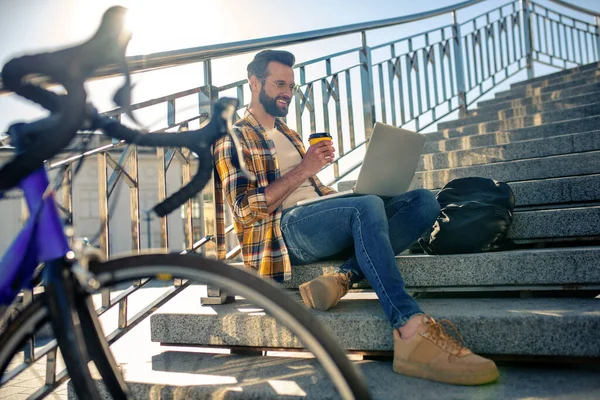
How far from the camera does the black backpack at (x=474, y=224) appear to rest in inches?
83.4

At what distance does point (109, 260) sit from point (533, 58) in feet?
23.8

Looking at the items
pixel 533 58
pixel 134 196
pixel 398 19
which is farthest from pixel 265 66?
pixel 533 58

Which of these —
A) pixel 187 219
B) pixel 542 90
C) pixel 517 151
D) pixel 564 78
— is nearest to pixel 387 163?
pixel 187 219

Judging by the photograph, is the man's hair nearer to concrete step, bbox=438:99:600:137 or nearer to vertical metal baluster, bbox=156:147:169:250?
vertical metal baluster, bbox=156:147:169:250

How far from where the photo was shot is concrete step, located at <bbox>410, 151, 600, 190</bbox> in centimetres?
294

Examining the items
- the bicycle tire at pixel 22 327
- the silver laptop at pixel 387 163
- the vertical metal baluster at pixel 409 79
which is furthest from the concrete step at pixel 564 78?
the bicycle tire at pixel 22 327

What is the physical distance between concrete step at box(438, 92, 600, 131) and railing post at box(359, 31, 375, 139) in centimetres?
132

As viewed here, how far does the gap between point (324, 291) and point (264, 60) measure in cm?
120

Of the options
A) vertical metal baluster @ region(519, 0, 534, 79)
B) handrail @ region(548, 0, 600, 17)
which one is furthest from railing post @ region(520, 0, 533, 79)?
handrail @ region(548, 0, 600, 17)

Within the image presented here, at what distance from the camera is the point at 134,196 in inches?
91.0

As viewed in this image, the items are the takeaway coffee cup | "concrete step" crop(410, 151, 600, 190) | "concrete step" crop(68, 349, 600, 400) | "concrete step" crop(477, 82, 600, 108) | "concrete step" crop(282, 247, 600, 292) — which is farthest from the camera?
"concrete step" crop(477, 82, 600, 108)

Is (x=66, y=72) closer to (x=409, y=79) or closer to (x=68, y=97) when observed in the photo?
(x=68, y=97)

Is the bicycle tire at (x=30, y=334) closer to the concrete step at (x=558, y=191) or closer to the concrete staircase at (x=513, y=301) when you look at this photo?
the concrete staircase at (x=513, y=301)

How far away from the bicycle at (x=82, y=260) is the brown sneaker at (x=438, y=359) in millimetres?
752
